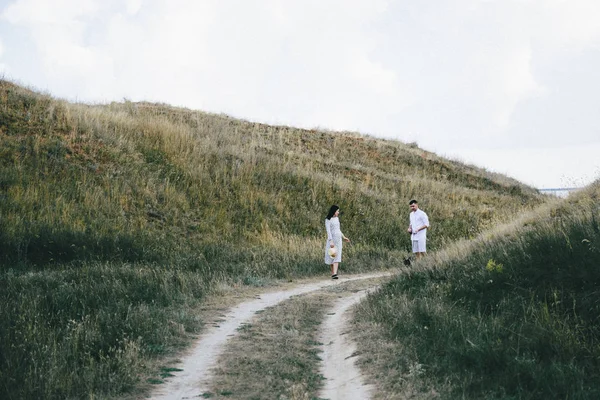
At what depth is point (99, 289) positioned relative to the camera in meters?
11.1

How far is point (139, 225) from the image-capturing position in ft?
61.5

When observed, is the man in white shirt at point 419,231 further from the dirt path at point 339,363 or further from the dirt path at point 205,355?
the dirt path at point 339,363

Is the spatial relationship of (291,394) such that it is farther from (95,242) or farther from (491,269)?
(95,242)

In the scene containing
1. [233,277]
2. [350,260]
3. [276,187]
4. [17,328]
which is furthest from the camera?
[276,187]

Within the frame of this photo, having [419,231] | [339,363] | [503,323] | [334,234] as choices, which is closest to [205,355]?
[339,363]

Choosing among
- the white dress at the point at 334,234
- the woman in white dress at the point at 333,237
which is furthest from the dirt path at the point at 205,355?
the white dress at the point at 334,234

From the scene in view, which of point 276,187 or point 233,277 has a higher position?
point 276,187

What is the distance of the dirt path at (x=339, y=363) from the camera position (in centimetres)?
622

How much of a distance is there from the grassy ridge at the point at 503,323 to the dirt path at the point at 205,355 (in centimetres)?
219

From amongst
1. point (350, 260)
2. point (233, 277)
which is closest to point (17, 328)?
point (233, 277)

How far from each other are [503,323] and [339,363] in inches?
93.8

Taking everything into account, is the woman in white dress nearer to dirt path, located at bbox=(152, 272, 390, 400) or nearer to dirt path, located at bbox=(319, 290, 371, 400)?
dirt path, located at bbox=(152, 272, 390, 400)

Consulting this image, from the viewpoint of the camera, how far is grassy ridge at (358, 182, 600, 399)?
5973mm

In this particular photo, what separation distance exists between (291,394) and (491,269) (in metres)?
4.82
